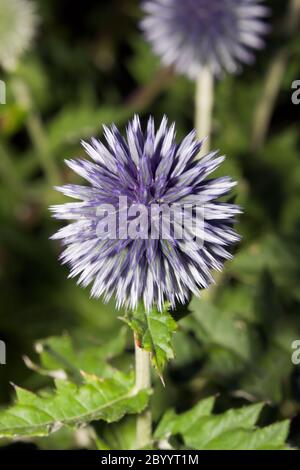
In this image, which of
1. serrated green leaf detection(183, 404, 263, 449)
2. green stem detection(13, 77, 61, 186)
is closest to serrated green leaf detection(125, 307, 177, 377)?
serrated green leaf detection(183, 404, 263, 449)

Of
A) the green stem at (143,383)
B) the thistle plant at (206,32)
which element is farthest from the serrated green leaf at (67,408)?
the thistle plant at (206,32)

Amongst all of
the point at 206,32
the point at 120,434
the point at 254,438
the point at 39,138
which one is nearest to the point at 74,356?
the point at 120,434

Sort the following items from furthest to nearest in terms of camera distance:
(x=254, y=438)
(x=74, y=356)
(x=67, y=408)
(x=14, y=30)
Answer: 1. (x=14, y=30)
2. (x=74, y=356)
3. (x=254, y=438)
4. (x=67, y=408)

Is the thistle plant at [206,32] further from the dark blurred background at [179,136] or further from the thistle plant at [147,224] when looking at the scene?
the thistle plant at [147,224]

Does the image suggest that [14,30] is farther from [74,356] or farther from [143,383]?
[143,383]

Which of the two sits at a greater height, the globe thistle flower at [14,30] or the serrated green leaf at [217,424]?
the globe thistle flower at [14,30]

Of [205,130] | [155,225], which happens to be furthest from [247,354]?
[205,130]
